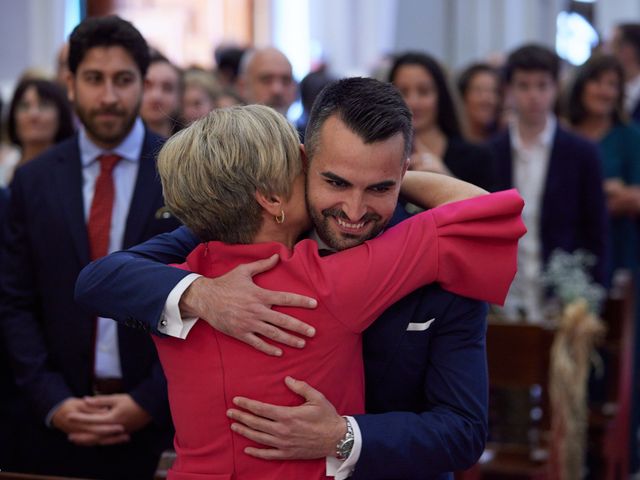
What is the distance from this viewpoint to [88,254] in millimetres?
3207

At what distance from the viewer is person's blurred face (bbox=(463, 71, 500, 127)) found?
22.8ft

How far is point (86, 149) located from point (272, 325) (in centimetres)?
149

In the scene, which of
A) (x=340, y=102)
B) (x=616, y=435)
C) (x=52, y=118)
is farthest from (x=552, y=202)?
(x=340, y=102)

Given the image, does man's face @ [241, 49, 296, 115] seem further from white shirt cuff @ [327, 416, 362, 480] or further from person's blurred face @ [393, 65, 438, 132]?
white shirt cuff @ [327, 416, 362, 480]

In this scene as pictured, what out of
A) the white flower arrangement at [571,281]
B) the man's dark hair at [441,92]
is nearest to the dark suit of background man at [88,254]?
the man's dark hair at [441,92]

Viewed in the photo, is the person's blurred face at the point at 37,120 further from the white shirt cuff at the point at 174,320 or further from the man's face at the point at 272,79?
the white shirt cuff at the point at 174,320

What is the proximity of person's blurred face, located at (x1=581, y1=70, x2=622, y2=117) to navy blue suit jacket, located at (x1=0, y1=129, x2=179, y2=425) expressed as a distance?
3.67 m

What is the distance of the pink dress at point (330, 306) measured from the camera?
6.82 ft

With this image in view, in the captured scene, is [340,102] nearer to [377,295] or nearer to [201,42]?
[377,295]

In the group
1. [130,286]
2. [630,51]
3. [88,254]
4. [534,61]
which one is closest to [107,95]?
[88,254]

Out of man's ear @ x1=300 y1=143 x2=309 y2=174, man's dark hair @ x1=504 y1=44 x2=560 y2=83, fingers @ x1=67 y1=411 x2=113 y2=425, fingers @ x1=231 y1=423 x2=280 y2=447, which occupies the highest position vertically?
man's dark hair @ x1=504 y1=44 x2=560 y2=83

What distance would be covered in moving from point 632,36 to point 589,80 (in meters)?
1.82

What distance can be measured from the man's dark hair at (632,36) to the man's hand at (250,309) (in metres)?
6.38

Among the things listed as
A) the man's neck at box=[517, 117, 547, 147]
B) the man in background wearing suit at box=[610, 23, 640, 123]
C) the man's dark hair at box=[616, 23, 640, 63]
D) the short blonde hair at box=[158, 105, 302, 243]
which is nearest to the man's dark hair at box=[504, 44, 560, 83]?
the man's neck at box=[517, 117, 547, 147]
